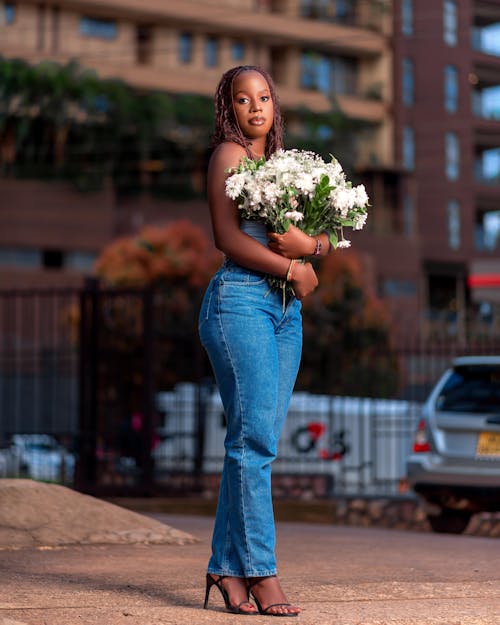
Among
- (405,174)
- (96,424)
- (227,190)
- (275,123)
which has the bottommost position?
(96,424)

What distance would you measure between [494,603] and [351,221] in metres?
1.54

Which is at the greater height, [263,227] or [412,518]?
[263,227]

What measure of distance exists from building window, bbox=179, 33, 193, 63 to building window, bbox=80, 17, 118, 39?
9.19ft

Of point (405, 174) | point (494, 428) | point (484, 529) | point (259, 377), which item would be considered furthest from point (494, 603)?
point (405, 174)

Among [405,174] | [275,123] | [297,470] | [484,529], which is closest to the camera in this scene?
[275,123]

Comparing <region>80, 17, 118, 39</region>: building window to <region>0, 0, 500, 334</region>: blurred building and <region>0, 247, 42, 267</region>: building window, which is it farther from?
<region>0, 247, 42, 267</region>: building window

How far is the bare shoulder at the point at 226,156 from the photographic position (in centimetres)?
482

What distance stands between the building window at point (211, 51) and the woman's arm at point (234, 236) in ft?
169

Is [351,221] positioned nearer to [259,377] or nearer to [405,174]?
[259,377]

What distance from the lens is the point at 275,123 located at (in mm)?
5078

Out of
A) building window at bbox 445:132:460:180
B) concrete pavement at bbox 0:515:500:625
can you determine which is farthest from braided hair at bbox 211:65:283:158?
building window at bbox 445:132:460:180

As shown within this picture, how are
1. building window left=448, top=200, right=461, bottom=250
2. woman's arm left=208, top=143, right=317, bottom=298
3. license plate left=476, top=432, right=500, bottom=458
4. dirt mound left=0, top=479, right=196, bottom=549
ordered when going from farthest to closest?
building window left=448, top=200, right=461, bottom=250 → license plate left=476, top=432, right=500, bottom=458 → dirt mound left=0, top=479, right=196, bottom=549 → woman's arm left=208, top=143, right=317, bottom=298

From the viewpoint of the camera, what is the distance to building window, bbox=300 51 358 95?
57.9 m

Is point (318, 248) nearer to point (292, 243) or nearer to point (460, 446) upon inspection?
point (292, 243)
